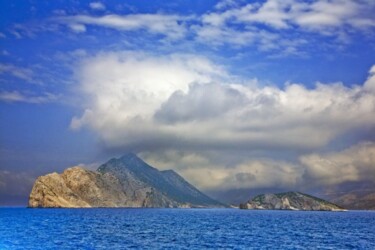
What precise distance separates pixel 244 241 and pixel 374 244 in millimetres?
34046

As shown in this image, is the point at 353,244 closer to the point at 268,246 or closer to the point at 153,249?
the point at 268,246

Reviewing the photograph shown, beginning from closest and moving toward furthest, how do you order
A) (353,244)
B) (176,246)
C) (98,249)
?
(98,249), (176,246), (353,244)

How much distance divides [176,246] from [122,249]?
42.0 ft

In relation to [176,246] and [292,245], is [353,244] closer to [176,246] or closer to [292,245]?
[292,245]

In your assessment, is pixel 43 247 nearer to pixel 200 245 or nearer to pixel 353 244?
pixel 200 245

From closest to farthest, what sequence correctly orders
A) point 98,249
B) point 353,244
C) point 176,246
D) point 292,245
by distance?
point 98,249 < point 176,246 < point 292,245 < point 353,244

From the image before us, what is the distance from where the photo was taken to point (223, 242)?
4247 inches

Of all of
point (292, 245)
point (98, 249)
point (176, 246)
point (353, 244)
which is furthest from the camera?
point (353, 244)

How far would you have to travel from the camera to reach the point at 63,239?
109 meters

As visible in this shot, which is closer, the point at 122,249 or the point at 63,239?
the point at 122,249

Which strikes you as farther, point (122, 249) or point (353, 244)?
point (353, 244)

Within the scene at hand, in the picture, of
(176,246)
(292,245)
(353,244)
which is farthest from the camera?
(353,244)

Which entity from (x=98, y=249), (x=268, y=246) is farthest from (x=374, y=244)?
(x=98, y=249)

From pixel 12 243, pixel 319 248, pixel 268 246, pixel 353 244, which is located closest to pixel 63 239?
pixel 12 243
